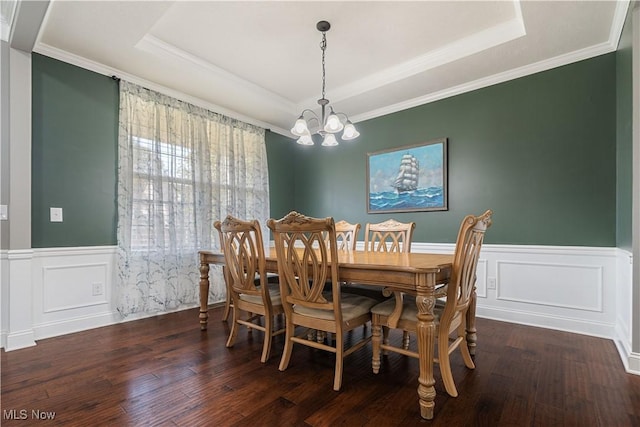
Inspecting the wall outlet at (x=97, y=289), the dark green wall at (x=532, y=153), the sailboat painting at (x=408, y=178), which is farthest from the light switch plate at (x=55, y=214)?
the dark green wall at (x=532, y=153)

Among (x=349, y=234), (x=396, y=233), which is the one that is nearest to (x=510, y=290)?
(x=396, y=233)

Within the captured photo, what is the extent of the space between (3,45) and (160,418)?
3.03 meters

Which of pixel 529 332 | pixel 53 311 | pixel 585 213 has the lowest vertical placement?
pixel 529 332

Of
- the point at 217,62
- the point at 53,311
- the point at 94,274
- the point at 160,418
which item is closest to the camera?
the point at 160,418

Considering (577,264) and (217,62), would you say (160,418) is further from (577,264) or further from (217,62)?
(577,264)

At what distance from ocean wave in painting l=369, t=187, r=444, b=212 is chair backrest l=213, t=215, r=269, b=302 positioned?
2150 mm

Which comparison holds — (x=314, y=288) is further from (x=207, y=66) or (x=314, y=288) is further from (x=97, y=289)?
(x=207, y=66)

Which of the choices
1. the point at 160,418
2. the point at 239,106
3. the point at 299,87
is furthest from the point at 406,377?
the point at 239,106

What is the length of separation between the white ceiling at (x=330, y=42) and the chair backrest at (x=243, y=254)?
5.44ft

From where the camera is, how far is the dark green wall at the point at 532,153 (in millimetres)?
2662

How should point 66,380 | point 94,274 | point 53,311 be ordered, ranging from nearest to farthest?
point 66,380, point 53,311, point 94,274

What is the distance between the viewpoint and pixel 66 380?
1.85m

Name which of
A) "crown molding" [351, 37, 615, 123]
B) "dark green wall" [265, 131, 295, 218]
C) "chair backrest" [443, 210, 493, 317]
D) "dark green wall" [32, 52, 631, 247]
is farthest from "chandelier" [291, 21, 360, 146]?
"dark green wall" [265, 131, 295, 218]

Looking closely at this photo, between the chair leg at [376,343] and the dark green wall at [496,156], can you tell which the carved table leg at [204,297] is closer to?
the dark green wall at [496,156]
